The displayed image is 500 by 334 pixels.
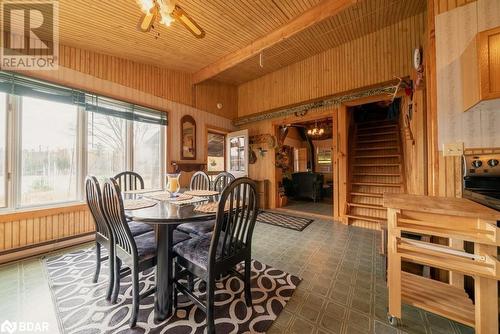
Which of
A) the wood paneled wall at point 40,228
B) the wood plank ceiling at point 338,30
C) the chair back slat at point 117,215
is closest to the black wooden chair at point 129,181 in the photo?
the wood paneled wall at point 40,228

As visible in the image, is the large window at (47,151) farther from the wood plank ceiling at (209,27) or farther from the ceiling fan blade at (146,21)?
the ceiling fan blade at (146,21)

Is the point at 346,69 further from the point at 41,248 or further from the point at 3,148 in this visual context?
the point at 41,248

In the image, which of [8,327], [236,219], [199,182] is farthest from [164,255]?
[199,182]

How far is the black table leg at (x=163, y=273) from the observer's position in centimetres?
137

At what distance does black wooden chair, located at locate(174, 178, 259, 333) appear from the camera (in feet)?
3.96

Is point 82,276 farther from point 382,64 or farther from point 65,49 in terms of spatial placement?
point 382,64

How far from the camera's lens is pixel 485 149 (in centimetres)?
147

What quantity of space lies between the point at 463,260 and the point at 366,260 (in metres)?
1.27

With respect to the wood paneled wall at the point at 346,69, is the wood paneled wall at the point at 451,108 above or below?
below

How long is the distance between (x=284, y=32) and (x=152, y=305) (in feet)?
12.2

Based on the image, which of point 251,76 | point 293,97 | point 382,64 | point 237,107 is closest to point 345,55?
point 382,64

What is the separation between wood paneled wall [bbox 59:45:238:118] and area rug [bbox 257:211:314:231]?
2994 mm

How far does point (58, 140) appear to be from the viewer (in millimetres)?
2684

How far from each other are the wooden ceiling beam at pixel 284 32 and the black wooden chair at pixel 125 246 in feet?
9.89
